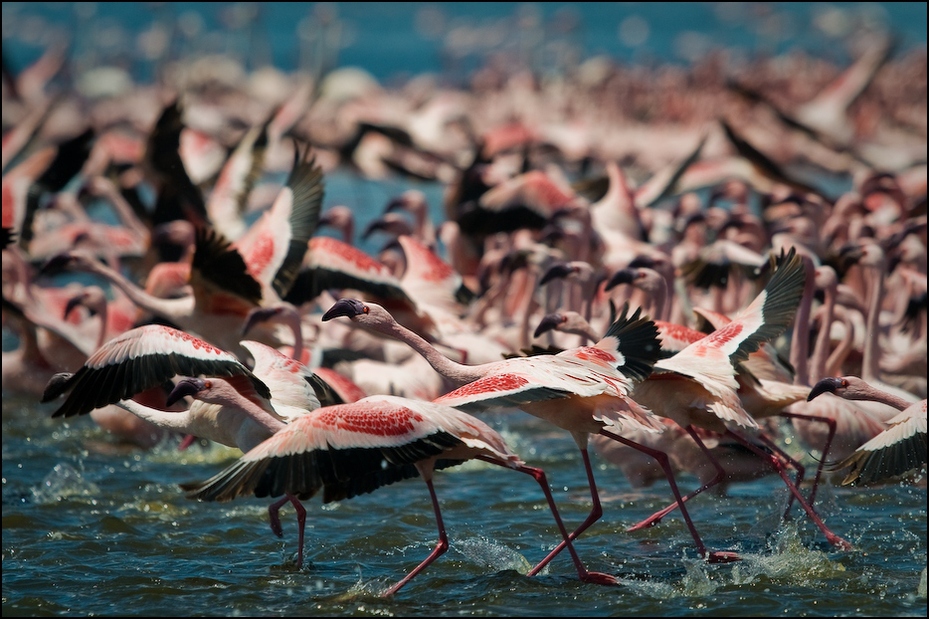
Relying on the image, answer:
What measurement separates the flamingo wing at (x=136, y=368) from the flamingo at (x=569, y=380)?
2.06ft

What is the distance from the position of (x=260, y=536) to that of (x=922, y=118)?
17168 millimetres

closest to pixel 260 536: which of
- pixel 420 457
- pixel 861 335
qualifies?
pixel 420 457

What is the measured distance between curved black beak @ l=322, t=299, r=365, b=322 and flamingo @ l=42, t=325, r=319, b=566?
0.49 metres

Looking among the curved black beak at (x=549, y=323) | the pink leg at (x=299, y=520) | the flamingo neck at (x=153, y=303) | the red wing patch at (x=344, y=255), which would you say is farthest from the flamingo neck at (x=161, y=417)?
the red wing patch at (x=344, y=255)

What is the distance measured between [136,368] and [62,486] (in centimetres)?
183

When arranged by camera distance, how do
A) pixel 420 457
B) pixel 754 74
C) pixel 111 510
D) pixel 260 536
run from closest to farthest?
1. pixel 420 457
2. pixel 260 536
3. pixel 111 510
4. pixel 754 74

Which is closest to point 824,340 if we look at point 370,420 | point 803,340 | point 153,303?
point 803,340

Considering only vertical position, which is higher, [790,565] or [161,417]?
[161,417]

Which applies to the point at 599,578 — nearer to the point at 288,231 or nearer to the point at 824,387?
the point at 824,387

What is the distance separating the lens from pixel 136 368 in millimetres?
5094

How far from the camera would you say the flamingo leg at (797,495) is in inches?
215

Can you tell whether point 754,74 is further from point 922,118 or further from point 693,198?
point 693,198

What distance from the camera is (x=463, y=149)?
20969 mm

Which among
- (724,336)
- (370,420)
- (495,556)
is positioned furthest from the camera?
(724,336)
